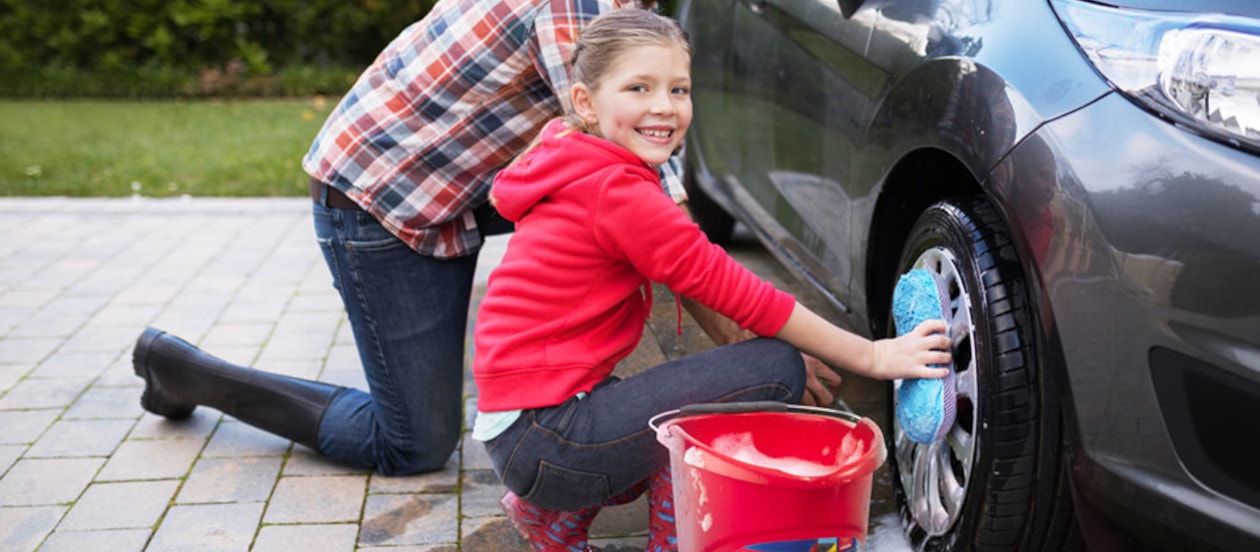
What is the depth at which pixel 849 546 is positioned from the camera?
2096 mm

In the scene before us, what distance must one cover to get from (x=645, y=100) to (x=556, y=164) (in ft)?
0.65

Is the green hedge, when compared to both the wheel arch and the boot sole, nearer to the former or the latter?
the boot sole

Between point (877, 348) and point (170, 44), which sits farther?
point (170, 44)

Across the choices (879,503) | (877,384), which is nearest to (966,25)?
(879,503)

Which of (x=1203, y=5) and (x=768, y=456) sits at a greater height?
(x=1203, y=5)

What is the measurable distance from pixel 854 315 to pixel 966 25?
83 cm

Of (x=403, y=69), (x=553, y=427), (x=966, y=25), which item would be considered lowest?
(x=553, y=427)

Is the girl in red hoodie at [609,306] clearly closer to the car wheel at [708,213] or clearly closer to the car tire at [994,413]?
the car tire at [994,413]

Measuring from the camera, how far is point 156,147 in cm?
839

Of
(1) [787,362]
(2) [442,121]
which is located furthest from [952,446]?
(2) [442,121]

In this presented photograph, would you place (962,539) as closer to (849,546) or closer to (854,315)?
(849,546)

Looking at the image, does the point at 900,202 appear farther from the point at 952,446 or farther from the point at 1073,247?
the point at 1073,247

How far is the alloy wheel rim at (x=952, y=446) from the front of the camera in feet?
7.54

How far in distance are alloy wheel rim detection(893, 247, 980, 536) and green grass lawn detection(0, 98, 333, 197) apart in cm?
494
